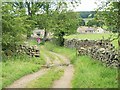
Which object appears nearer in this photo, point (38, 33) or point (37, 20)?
point (37, 20)

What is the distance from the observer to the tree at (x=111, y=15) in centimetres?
1127

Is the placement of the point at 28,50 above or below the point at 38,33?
above

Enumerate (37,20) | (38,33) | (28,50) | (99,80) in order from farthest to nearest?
(38,33), (37,20), (28,50), (99,80)

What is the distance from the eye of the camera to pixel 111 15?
37.6 feet

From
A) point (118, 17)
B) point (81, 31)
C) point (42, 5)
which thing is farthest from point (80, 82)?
point (81, 31)

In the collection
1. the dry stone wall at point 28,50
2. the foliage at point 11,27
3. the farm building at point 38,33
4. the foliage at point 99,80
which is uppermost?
the foliage at point 11,27

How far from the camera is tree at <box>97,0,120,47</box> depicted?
37.0ft

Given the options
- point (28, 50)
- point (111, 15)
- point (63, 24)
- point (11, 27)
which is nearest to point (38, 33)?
point (63, 24)

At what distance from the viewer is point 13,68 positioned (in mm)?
14594

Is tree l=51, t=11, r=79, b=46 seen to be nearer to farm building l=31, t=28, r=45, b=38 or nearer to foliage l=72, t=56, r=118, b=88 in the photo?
farm building l=31, t=28, r=45, b=38

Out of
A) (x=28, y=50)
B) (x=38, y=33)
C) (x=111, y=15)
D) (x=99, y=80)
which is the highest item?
(x=111, y=15)

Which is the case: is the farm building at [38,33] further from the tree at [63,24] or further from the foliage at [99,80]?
the foliage at [99,80]

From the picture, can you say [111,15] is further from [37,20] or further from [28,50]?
[37,20]

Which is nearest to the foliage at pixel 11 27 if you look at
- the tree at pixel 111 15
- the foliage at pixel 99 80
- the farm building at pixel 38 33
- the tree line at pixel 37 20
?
the tree line at pixel 37 20
